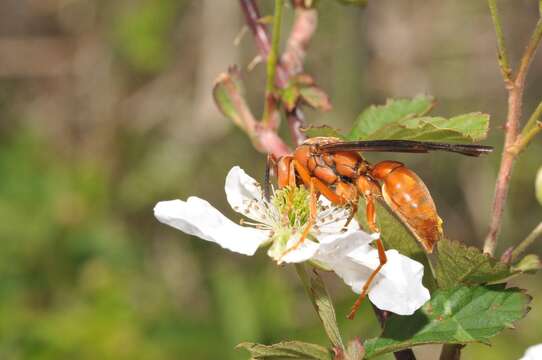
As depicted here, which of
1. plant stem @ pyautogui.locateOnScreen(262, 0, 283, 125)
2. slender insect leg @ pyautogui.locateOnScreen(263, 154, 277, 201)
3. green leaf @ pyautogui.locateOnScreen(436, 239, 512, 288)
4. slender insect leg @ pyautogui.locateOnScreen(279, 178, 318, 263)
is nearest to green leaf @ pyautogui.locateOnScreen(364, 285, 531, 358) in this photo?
green leaf @ pyautogui.locateOnScreen(436, 239, 512, 288)

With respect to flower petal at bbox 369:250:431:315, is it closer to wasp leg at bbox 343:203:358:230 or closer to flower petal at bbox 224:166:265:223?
wasp leg at bbox 343:203:358:230

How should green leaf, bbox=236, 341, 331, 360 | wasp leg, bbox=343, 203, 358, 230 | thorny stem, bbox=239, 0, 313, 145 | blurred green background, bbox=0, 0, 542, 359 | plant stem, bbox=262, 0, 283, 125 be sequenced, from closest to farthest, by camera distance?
green leaf, bbox=236, 341, 331, 360
wasp leg, bbox=343, 203, 358, 230
plant stem, bbox=262, 0, 283, 125
thorny stem, bbox=239, 0, 313, 145
blurred green background, bbox=0, 0, 542, 359

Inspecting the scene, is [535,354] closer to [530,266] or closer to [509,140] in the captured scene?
[530,266]

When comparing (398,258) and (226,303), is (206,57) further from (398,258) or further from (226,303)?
(398,258)

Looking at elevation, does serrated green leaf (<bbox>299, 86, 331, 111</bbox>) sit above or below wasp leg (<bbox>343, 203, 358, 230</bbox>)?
above

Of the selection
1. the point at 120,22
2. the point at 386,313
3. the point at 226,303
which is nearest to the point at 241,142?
the point at 120,22

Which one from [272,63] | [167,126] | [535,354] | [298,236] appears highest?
[167,126]

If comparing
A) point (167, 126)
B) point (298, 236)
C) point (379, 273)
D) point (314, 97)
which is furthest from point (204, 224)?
point (167, 126)

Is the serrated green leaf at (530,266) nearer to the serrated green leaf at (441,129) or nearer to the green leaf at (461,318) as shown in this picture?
the green leaf at (461,318)
